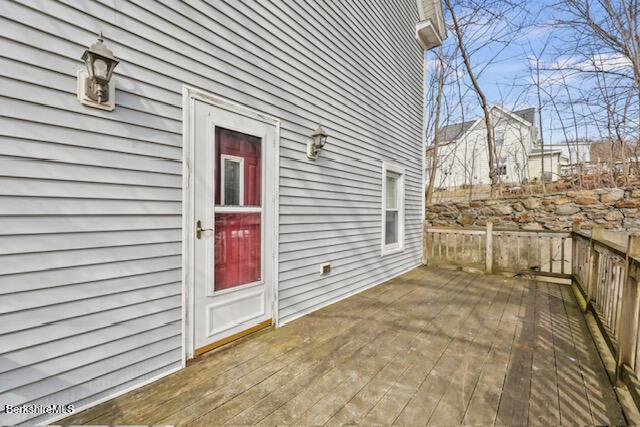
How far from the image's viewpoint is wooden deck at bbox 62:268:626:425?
176 centimetres

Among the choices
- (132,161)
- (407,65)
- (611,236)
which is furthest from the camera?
(407,65)

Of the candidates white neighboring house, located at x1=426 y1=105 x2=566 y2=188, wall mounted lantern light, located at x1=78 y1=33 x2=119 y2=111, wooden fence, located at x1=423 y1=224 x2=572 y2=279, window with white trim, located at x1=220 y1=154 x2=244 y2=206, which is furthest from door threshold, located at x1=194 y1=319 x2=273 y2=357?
white neighboring house, located at x1=426 y1=105 x2=566 y2=188

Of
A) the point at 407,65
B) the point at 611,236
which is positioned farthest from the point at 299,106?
the point at 611,236

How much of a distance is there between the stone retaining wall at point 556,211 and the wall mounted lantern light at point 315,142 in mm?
5084

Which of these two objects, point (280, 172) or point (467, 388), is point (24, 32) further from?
point (467, 388)

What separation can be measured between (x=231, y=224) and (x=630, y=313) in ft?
9.82

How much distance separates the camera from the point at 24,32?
157 cm

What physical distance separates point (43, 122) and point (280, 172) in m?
1.84

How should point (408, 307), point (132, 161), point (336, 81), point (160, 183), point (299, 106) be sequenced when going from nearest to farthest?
point (132, 161) → point (160, 183) → point (299, 106) → point (408, 307) → point (336, 81)

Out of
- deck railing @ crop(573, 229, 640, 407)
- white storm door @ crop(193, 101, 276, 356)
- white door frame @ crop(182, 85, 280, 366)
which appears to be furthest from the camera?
white storm door @ crop(193, 101, 276, 356)

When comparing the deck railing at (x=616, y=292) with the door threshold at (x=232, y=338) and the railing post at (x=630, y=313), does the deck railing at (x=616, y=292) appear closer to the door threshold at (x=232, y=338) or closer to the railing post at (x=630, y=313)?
the railing post at (x=630, y=313)

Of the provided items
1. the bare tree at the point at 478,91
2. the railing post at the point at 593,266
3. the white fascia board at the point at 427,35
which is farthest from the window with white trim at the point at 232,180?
the bare tree at the point at 478,91

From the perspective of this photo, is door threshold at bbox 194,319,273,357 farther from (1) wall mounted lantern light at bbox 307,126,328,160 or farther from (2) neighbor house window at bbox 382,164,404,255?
(2) neighbor house window at bbox 382,164,404,255

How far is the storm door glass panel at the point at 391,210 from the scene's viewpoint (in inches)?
214
